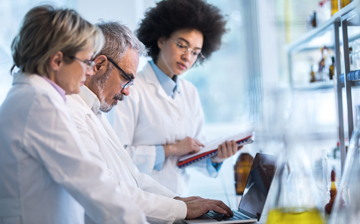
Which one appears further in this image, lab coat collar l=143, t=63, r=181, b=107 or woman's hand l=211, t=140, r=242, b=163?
lab coat collar l=143, t=63, r=181, b=107

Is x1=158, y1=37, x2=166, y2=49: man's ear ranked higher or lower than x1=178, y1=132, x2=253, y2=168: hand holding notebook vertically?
higher

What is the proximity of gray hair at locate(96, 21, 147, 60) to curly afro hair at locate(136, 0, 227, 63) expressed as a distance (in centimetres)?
60

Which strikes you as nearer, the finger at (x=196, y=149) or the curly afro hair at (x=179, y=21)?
the finger at (x=196, y=149)

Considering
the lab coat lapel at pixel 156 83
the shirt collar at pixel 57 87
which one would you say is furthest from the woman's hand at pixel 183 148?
the shirt collar at pixel 57 87

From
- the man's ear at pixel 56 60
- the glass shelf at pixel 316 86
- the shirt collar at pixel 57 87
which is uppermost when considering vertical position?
the man's ear at pixel 56 60

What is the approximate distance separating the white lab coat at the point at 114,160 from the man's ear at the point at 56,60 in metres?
0.20

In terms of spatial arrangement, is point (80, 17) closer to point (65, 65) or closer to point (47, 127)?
point (65, 65)

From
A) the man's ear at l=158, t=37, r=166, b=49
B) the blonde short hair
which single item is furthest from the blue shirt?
the blonde short hair

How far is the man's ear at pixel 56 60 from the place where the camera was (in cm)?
86

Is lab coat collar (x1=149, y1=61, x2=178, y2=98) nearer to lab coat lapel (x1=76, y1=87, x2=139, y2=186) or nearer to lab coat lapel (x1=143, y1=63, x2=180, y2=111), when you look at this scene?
lab coat lapel (x1=143, y1=63, x2=180, y2=111)

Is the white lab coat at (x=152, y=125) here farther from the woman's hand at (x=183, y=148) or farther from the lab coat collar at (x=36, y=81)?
the lab coat collar at (x=36, y=81)

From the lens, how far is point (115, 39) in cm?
130

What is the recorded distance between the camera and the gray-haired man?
105cm

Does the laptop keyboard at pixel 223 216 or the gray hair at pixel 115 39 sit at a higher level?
the gray hair at pixel 115 39
